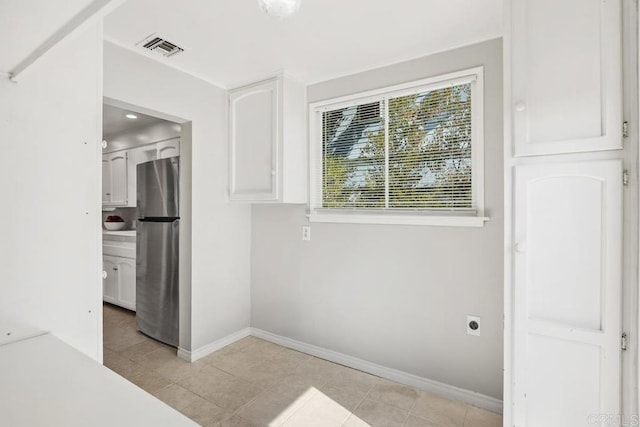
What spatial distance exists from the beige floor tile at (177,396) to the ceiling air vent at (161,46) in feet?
7.74

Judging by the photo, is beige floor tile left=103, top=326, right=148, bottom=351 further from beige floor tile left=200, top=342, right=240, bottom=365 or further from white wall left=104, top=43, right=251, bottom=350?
beige floor tile left=200, top=342, right=240, bottom=365

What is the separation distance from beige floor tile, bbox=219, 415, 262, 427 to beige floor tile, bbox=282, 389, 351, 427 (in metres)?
0.20

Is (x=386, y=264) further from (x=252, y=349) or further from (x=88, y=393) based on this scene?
(x=88, y=393)

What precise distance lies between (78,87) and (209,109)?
1580mm

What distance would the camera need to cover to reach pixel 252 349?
2834mm

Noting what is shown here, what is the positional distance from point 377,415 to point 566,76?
2.05 metres

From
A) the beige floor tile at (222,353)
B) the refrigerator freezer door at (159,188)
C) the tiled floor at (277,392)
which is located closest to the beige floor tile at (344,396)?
the tiled floor at (277,392)

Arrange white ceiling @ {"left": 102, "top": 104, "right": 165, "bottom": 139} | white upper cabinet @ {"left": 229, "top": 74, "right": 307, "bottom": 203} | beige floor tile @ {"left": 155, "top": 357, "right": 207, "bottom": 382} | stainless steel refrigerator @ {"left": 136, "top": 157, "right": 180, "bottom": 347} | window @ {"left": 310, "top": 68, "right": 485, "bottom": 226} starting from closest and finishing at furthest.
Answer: window @ {"left": 310, "top": 68, "right": 485, "bottom": 226} → beige floor tile @ {"left": 155, "top": 357, "right": 207, "bottom": 382} → white upper cabinet @ {"left": 229, "top": 74, "right": 307, "bottom": 203} → stainless steel refrigerator @ {"left": 136, "top": 157, "right": 180, "bottom": 347} → white ceiling @ {"left": 102, "top": 104, "right": 165, "bottom": 139}

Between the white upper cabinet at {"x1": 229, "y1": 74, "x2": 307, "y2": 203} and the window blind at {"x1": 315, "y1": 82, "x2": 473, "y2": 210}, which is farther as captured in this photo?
the white upper cabinet at {"x1": 229, "y1": 74, "x2": 307, "y2": 203}

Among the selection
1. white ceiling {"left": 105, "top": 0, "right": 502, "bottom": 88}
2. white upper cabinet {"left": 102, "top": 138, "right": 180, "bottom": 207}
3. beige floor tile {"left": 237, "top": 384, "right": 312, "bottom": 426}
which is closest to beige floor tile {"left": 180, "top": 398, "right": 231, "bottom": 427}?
beige floor tile {"left": 237, "top": 384, "right": 312, "bottom": 426}

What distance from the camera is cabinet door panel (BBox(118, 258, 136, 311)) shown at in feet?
12.5

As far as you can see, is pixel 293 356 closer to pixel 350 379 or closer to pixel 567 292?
pixel 350 379

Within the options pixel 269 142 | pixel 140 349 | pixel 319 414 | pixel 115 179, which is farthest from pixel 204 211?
pixel 115 179

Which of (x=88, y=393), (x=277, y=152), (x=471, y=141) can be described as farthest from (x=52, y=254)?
(x=471, y=141)
